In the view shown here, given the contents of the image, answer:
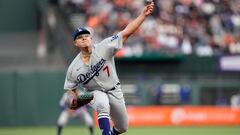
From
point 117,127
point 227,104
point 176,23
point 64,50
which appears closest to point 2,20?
point 64,50

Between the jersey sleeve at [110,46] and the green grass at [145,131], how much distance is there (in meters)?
8.08

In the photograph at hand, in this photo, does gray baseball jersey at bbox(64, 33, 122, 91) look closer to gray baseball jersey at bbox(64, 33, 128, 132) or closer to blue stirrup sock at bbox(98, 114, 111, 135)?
gray baseball jersey at bbox(64, 33, 128, 132)

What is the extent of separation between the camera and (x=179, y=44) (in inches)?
910

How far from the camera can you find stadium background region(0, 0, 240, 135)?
71.9 ft

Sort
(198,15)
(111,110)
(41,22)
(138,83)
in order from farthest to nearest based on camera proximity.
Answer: (41,22), (198,15), (138,83), (111,110)

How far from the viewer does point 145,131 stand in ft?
63.9

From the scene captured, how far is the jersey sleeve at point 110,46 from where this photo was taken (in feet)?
33.3

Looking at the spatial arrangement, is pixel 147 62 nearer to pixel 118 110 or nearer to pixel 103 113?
pixel 118 110

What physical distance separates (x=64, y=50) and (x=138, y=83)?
2.75 m

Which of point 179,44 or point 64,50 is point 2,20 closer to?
point 64,50

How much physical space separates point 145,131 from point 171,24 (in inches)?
210

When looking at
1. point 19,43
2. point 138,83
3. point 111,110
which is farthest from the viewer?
point 19,43

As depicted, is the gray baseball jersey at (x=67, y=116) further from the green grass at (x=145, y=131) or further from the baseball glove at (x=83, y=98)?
the baseball glove at (x=83, y=98)

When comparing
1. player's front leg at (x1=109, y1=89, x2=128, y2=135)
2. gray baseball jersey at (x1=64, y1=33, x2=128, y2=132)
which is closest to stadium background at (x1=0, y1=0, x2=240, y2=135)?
player's front leg at (x1=109, y1=89, x2=128, y2=135)
